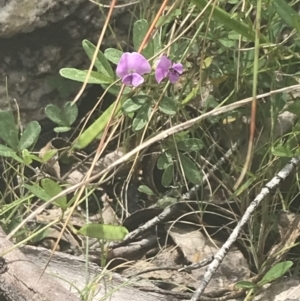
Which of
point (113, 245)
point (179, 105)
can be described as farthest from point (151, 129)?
point (113, 245)

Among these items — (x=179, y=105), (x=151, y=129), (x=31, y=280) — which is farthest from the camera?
(x=151, y=129)

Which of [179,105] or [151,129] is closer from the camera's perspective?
[179,105]

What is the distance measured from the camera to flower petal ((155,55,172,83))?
96 cm

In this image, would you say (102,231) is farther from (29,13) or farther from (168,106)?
(29,13)

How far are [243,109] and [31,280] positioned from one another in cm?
52

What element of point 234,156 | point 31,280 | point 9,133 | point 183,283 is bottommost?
point 183,283

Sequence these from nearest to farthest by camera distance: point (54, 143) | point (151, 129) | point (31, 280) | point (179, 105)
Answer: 1. point (31, 280)
2. point (179, 105)
3. point (151, 129)
4. point (54, 143)

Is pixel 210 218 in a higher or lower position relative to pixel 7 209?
lower

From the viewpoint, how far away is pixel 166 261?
1.13 meters

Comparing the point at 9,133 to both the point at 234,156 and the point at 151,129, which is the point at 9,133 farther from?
the point at 234,156

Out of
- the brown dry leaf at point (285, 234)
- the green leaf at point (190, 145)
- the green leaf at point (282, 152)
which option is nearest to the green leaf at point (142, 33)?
the green leaf at point (190, 145)

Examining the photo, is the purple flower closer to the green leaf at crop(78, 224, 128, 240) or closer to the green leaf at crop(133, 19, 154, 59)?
the green leaf at crop(133, 19, 154, 59)

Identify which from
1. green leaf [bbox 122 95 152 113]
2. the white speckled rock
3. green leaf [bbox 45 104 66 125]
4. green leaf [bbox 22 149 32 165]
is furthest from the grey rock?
green leaf [bbox 122 95 152 113]

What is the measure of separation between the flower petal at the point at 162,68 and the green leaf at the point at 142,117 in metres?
0.05
